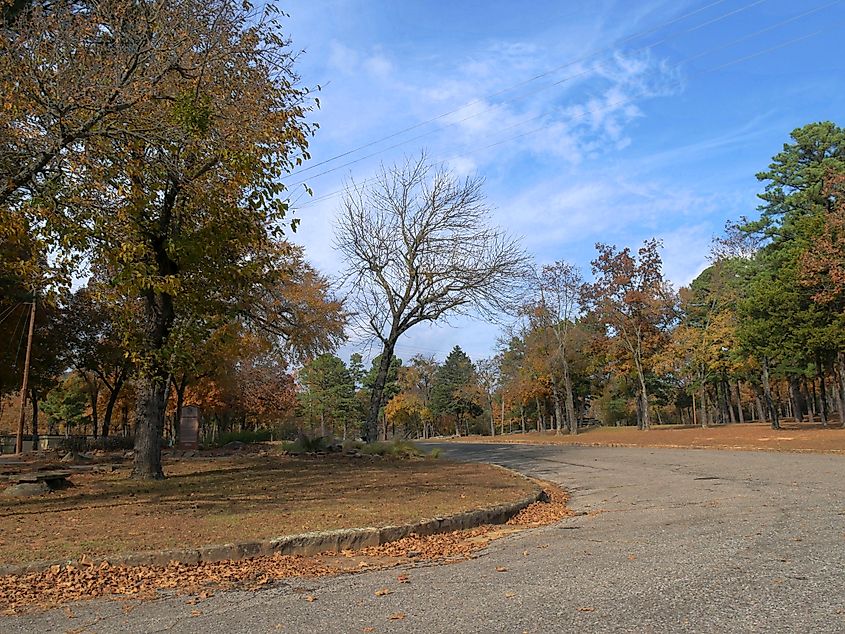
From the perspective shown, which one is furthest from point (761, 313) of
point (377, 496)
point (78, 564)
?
point (78, 564)

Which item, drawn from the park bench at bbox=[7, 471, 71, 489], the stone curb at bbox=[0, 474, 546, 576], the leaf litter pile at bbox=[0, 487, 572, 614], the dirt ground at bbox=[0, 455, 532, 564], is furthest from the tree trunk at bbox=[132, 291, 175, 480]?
the leaf litter pile at bbox=[0, 487, 572, 614]

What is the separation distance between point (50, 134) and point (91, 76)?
1021 millimetres

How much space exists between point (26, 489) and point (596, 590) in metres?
10.5

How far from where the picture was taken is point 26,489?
38.1 ft

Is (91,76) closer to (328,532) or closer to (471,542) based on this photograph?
(328,532)

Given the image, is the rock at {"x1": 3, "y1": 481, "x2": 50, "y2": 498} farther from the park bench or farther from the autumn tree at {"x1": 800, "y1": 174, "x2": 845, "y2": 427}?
the autumn tree at {"x1": 800, "y1": 174, "x2": 845, "y2": 427}

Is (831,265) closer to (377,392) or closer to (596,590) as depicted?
(377,392)

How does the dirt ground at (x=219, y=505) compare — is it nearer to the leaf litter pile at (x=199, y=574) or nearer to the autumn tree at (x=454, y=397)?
the leaf litter pile at (x=199, y=574)

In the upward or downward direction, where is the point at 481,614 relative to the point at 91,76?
downward

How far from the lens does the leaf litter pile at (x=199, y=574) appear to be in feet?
19.3

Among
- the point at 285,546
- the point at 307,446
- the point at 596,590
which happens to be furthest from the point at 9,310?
the point at 596,590

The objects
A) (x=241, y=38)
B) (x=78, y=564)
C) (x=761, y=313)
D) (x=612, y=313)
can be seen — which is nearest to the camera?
(x=78, y=564)

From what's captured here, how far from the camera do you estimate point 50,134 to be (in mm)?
9367

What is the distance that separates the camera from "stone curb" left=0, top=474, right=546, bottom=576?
22.0 ft
